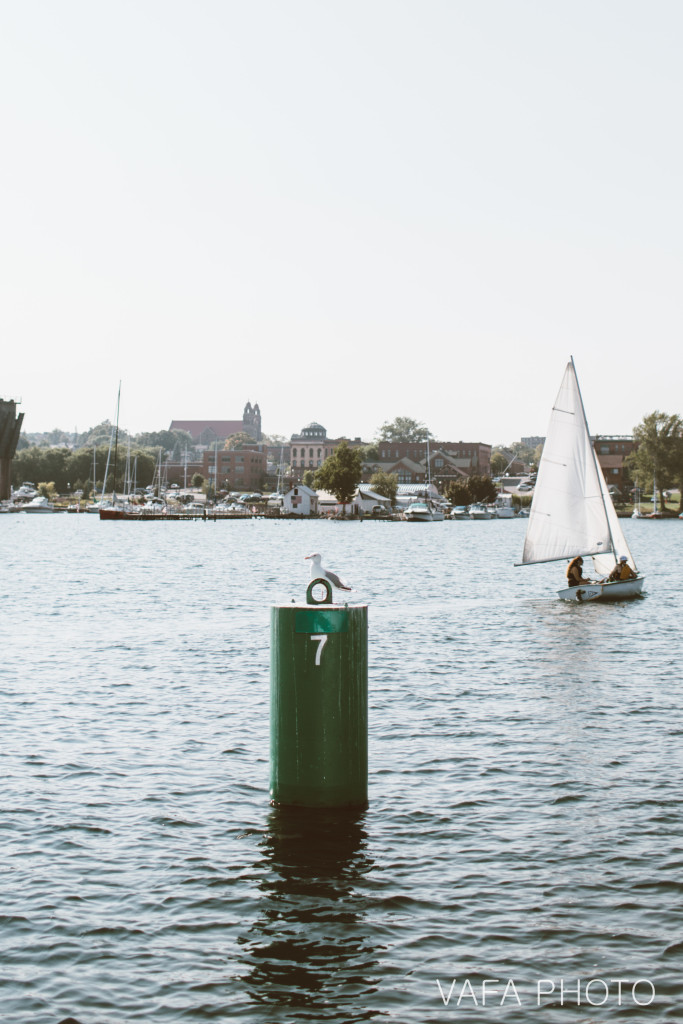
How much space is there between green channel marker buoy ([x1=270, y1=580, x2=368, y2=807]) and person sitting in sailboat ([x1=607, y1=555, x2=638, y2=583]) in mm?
43541

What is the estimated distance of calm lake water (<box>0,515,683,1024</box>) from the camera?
1059 centimetres

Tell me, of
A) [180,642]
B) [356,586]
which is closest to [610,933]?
[180,642]

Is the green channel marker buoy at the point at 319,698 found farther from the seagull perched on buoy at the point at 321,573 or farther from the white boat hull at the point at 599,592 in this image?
the white boat hull at the point at 599,592

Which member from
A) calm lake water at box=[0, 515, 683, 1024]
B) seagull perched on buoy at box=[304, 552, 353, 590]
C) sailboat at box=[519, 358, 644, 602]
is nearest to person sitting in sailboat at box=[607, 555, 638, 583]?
sailboat at box=[519, 358, 644, 602]

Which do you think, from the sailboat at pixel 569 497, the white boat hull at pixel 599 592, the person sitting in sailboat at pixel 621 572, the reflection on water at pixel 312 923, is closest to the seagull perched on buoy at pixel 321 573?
the reflection on water at pixel 312 923

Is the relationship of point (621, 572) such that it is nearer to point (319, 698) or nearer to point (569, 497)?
point (569, 497)

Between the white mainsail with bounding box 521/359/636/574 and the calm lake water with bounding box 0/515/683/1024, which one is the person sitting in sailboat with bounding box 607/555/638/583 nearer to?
the white mainsail with bounding box 521/359/636/574

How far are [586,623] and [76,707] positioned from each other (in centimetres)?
2694

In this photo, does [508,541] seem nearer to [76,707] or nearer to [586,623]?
[586,623]

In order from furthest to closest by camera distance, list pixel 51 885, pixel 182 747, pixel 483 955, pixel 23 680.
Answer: pixel 23 680 < pixel 182 747 < pixel 51 885 < pixel 483 955

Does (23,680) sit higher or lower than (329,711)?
lower

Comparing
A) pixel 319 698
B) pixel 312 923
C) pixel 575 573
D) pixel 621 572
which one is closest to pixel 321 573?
pixel 319 698

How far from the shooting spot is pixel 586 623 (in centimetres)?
4609

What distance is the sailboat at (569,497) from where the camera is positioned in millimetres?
56406
